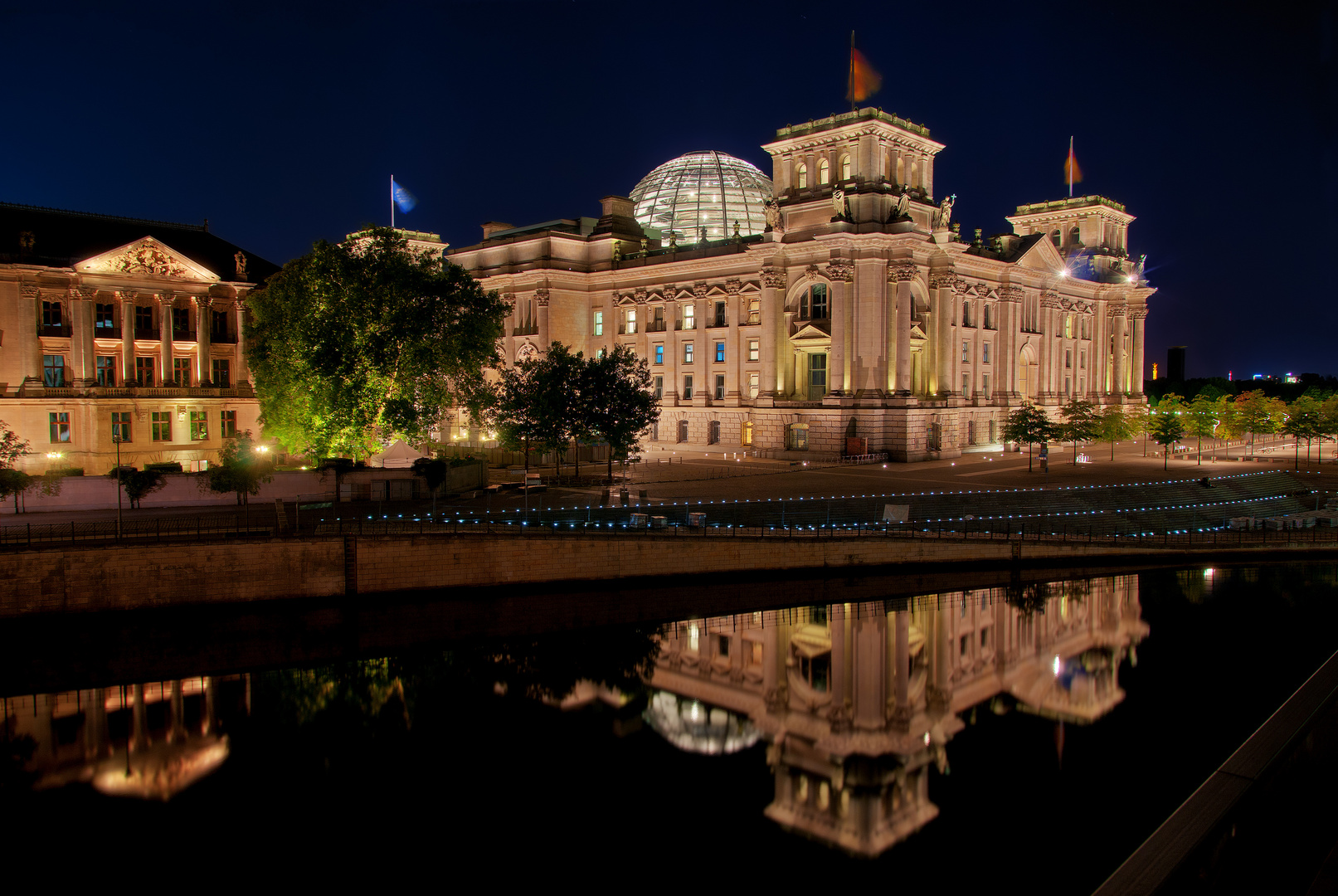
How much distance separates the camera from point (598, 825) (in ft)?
62.5

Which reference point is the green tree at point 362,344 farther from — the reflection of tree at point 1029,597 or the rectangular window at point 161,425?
the reflection of tree at point 1029,597

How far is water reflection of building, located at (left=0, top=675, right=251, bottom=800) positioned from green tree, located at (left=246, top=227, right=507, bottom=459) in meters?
23.0

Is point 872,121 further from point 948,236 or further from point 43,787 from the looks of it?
point 43,787

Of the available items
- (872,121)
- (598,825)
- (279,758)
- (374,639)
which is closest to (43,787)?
(279,758)

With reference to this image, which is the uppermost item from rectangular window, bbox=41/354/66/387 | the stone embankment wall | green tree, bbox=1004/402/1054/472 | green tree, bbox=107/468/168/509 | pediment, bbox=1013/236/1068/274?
pediment, bbox=1013/236/1068/274

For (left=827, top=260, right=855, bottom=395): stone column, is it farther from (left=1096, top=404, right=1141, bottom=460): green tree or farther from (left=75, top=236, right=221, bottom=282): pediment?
(left=75, top=236, right=221, bottom=282): pediment

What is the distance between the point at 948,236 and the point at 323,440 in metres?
46.3

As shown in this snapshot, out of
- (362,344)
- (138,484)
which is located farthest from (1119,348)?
(138,484)

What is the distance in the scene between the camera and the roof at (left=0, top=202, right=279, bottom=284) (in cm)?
5916

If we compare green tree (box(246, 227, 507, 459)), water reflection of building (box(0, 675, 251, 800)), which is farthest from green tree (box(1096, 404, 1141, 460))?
water reflection of building (box(0, 675, 251, 800))

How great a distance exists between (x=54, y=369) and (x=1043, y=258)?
78.3m

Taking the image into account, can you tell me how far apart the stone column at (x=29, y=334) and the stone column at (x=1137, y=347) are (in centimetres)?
9766

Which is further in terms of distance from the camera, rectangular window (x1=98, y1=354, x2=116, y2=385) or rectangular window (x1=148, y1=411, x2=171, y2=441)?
rectangular window (x1=148, y1=411, x2=171, y2=441)

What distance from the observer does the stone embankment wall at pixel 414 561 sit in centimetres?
3055
